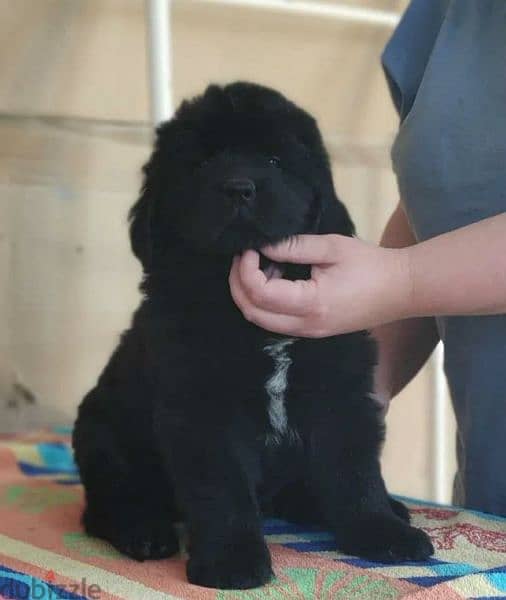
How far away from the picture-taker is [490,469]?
1185 millimetres

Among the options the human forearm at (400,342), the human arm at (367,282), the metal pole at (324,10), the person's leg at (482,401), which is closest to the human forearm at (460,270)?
the human arm at (367,282)

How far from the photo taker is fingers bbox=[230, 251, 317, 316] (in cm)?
90

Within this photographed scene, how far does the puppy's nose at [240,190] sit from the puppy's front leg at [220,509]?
0.27 metres

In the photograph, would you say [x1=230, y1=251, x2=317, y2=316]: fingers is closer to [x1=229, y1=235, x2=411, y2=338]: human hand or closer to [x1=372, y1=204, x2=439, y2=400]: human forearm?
[x1=229, y1=235, x2=411, y2=338]: human hand

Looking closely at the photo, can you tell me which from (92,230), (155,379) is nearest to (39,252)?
(92,230)

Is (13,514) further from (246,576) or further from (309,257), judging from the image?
(309,257)

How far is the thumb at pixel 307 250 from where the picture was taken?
3.05 ft

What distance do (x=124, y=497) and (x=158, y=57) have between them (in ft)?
3.58

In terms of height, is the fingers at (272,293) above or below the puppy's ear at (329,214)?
below

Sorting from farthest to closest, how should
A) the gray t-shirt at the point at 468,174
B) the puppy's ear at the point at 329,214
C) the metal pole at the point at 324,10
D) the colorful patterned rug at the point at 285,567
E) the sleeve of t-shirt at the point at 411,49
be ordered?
the metal pole at the point at 324,10 → the sleeve of t-shirt at the point at 411,49 → the gray t-shirt at the point at 468,174 → the puppy's ear at the point at 329,214 → the colorful patterned rug at the point at 285,567

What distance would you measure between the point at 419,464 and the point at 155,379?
5.29ft

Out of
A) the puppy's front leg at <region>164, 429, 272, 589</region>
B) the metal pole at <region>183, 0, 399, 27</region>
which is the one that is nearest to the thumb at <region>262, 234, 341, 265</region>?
the puppy's front leg at <region>164, 429, 272, 589</region>

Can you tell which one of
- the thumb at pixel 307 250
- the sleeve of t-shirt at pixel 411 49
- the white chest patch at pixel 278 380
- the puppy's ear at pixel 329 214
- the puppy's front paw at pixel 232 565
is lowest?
the puppy's front paw at pixel 232 565

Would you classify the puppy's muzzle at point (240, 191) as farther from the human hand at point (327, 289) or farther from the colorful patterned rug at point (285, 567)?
the colorful patterned rug at point (285, 567)
